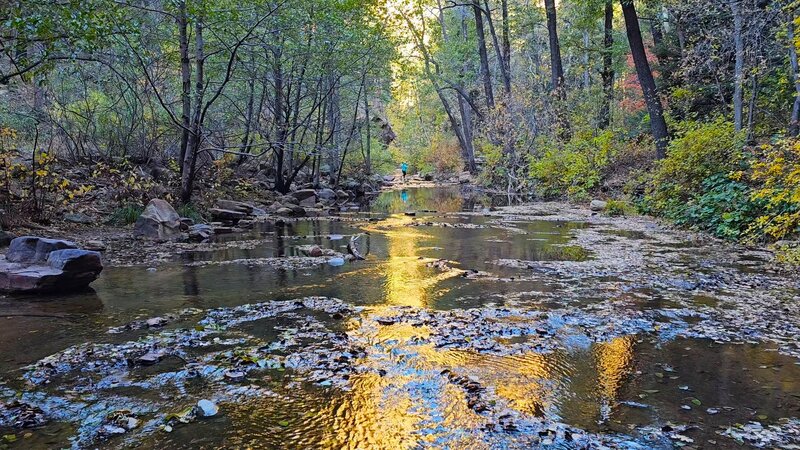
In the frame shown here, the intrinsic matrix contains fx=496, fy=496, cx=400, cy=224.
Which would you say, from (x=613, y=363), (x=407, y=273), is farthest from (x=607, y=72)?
(x=613, y=363)

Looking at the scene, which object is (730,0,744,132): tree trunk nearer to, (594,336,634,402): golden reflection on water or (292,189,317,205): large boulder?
(594,336,634,402): golden reflection on water

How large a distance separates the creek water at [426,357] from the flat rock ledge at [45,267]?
0.32 metres

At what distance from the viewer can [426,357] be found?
4.68 meters

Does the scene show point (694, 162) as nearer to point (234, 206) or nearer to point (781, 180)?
point (781, 180)

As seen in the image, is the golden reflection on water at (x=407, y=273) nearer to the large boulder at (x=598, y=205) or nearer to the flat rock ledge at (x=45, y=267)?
the flat rock ledge at (x=45, y=267)

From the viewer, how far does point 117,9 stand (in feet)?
30.8

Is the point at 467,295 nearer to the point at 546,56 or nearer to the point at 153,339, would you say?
the point at 153,339

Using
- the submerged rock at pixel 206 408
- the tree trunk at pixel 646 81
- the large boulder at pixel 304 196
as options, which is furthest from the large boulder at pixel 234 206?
the tree trunk at pixel 646 81

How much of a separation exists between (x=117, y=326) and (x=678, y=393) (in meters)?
5.63

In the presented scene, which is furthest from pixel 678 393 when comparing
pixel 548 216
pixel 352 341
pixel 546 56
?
pixel 546 56

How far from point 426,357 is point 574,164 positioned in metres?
17.1

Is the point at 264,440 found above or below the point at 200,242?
below

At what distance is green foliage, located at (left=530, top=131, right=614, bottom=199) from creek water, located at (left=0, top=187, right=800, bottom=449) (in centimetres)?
1121

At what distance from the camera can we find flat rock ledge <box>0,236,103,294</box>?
22.2ft
